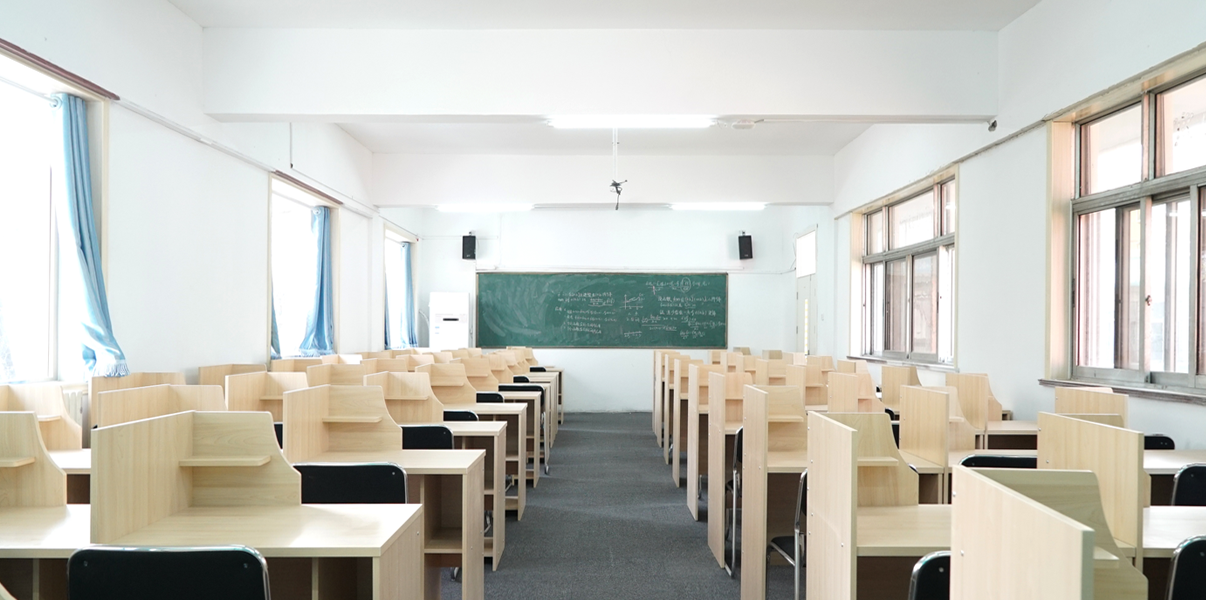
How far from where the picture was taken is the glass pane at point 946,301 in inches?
271

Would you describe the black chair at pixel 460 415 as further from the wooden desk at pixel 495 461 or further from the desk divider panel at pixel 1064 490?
the desk divider panel at pixel 1064 490

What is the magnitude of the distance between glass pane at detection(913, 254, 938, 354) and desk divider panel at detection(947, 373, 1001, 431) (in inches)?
79.0

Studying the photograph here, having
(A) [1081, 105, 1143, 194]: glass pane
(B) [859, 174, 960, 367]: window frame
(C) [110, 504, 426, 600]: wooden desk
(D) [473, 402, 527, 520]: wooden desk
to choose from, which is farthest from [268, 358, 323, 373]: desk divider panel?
(A) [1081, 105, 1143, 194]: glass pane

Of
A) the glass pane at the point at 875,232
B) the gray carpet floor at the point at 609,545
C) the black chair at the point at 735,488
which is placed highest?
the glass pane at the point at 875,232

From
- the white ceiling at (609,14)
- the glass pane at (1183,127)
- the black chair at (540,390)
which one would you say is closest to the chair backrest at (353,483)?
the white ceiling at (609,14)

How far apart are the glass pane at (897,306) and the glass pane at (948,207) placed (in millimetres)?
963

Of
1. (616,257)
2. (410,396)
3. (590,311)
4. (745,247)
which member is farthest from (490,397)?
(745,247)

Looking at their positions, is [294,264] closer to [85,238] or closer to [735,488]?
[85,238]

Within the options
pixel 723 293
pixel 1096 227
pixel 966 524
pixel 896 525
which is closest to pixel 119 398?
pixel 896 525

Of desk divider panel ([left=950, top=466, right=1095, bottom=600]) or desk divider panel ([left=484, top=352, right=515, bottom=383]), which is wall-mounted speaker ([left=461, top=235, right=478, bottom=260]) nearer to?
desk divider panel ([left=484, top=352, right=515, bottom=383])

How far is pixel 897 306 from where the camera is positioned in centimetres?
823

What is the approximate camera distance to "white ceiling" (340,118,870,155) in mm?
8062

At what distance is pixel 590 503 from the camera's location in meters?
5.60

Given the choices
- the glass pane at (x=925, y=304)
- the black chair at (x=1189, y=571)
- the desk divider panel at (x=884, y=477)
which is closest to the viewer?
the black chair at (x=1189, y=571)
